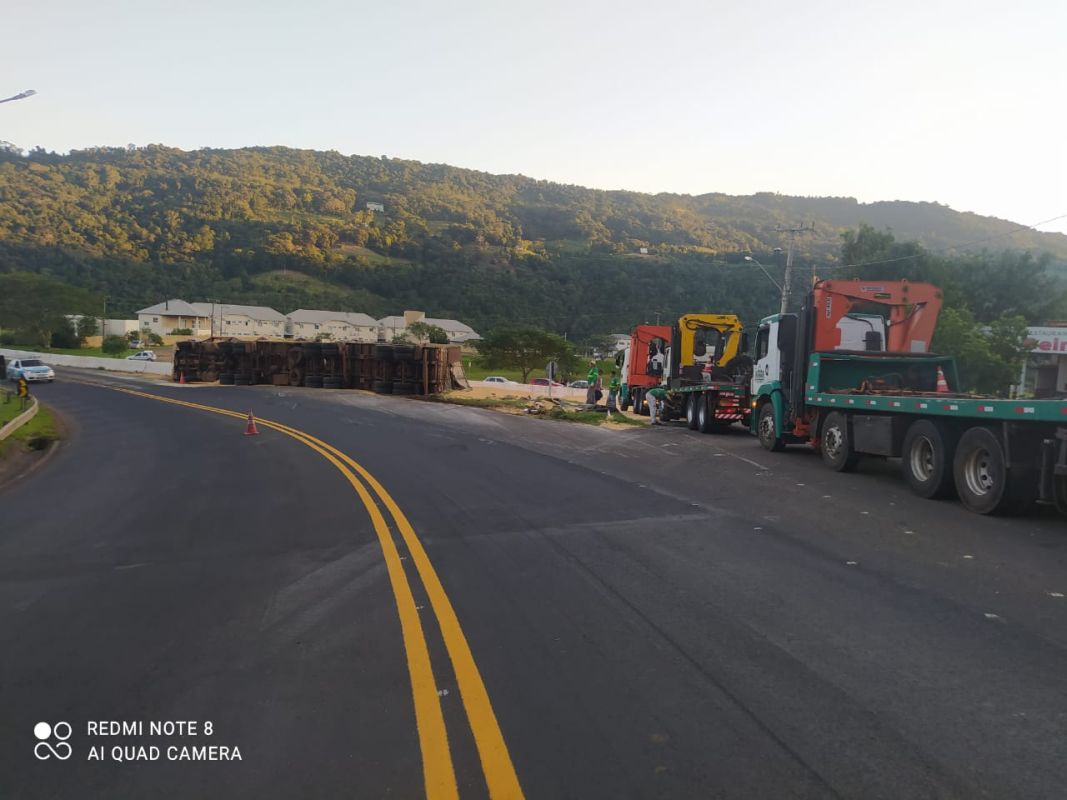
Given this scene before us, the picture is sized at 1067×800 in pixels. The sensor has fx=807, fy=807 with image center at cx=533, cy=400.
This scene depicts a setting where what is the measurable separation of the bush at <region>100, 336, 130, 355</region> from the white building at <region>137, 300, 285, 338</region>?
10.3 m

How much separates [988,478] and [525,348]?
199ft

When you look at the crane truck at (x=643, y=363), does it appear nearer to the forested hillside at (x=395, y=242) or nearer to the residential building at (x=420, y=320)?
the forested hillside at (x=395, y=242)

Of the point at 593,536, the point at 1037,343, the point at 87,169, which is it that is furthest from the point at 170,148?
the point at 593,536

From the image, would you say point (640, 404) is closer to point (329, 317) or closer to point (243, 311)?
point (243, 311)

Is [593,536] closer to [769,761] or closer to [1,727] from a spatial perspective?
[769,761]

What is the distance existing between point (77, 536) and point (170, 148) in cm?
21574

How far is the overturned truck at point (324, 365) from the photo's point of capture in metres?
39.9

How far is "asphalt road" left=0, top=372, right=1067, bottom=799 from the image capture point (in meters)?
3.76

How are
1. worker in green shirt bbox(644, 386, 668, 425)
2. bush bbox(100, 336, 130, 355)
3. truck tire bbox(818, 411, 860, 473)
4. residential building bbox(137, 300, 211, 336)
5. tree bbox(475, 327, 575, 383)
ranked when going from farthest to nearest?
1. residential building bbox(137, 300, 211, 336)
2. bush bbox(100, 336, 130, 355)
3. tree bbox(475, 327, 575, 383)
4. worker in green shirt bbox(644, 386, 668, 425)
5. truck tire bbox(818, 411, 860, 473)

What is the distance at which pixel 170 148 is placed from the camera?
7785 inches

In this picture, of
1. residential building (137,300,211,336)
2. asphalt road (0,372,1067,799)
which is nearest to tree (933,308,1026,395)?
asphalt road (0,372,1067,799)

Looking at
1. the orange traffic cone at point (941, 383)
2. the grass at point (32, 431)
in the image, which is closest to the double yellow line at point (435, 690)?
the orange traffic cone at point (941, 383)

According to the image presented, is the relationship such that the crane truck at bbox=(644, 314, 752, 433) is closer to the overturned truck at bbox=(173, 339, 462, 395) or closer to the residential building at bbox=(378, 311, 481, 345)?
the overturned truck at bbox=(173, 339, 462, 395)

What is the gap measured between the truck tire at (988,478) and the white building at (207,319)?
97.6 meters
